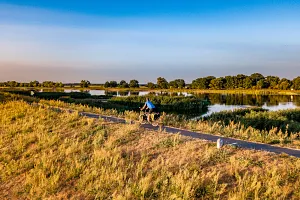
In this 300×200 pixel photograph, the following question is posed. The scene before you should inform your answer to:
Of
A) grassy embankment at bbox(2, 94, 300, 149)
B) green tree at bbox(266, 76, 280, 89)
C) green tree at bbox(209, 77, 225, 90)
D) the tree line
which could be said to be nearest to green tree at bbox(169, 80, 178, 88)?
the tree line

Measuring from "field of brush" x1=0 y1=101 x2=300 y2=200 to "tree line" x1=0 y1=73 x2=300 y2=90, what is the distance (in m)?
127

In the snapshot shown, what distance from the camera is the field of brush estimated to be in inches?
348

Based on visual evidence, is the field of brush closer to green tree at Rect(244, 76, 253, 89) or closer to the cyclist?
the cyclist

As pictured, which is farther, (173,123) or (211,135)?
(173,123)

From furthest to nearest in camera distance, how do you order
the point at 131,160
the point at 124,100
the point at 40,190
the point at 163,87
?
the point at 163,87 < the point at 124,100 < the point at 131,160 < the point at 40,190

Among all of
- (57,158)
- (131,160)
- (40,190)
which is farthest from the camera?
(57,158)

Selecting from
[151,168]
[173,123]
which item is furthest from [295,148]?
[173,123]

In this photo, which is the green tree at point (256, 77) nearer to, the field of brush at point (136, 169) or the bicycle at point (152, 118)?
the bicycle at point (152, 118)

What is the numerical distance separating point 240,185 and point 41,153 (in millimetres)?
9439

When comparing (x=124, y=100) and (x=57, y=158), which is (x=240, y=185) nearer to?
(x=57, y=158)

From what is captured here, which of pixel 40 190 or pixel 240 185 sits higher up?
pixel 240 185

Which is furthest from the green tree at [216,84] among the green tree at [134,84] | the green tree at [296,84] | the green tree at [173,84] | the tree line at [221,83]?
the green tree at [134,84]

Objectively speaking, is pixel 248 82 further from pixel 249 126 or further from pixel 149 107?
pixel 149 107

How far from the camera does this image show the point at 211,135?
1422cm
